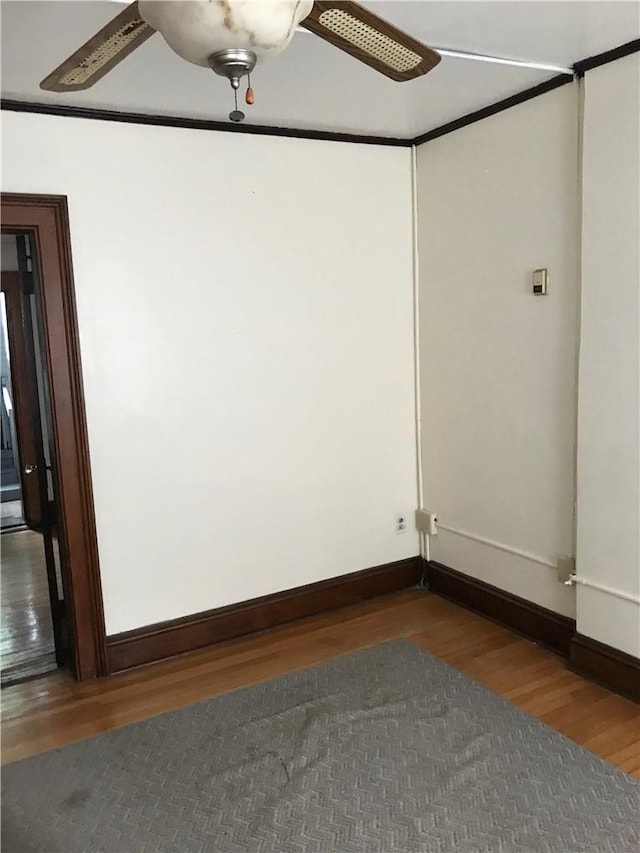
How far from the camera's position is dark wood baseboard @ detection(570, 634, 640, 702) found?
2.80m

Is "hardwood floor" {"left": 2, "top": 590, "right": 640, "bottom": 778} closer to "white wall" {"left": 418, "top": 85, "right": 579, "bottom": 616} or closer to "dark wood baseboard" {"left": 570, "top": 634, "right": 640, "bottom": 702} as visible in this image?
"dark wood baseboard" {"left": 570, "top": 634, "right": 640, "bottom": 702}

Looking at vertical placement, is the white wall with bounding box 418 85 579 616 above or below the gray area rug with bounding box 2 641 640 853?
above

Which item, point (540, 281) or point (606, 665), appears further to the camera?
point (540, 281)

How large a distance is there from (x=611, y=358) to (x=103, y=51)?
81.9 inches

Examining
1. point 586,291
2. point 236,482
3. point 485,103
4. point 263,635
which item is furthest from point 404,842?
point 485,103

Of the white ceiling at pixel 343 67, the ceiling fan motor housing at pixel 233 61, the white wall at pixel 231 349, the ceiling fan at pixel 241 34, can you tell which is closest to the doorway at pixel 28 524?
the white wall at pixel 231 349

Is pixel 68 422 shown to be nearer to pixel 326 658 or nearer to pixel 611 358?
pixel 326 658

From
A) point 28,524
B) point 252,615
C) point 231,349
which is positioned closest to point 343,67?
point 231,349

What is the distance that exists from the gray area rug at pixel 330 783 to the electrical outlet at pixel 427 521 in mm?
1108

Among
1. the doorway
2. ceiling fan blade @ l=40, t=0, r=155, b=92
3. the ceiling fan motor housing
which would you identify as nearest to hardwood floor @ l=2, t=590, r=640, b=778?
the doorway

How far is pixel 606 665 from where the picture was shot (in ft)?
9.52

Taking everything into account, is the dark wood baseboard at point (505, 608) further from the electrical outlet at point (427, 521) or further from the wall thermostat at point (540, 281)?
the wall thermostat at point (540, 281)

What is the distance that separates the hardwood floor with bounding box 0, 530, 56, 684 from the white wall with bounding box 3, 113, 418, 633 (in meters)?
0.53

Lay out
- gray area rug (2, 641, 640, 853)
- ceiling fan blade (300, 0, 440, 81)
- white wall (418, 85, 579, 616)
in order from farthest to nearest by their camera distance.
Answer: white wall (418, 85, 579, 616) < gray area rug (2, 641, 640, 853) < ceiling fan blade (300, 0, 440, 81)
